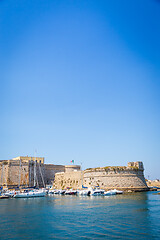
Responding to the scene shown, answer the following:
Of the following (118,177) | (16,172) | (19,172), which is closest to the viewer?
(118,177)

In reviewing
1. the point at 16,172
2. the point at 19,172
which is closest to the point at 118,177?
the point at 19,172

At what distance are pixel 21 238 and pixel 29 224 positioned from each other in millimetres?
2663

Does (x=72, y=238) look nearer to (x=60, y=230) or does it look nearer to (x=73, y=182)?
(x=60, y=230)

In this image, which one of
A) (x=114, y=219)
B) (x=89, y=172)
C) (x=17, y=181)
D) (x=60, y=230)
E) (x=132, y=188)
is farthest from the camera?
(x=17, y=181)

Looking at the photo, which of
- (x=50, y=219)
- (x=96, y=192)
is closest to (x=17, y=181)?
(x=96, y=192)

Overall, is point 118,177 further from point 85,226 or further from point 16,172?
point 85,226

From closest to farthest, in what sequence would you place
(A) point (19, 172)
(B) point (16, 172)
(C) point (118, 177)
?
(C) point (118, 177)
(B) point (16, 172)
(A) point (19, 172)

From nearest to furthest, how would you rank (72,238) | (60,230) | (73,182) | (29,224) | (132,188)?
(72,238), (60,230), (29,224), (132,188), (73,182)

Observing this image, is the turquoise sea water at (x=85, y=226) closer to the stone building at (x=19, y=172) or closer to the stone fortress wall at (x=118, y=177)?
the stone fortress wall at (x=118, y=177)

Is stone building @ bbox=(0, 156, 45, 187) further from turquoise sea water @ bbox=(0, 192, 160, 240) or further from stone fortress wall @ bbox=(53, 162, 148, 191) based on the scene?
turquoise sea water @ bbox=(0, 192, 160, 240)

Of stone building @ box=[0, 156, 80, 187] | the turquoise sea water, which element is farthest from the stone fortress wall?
the turquoise sea water

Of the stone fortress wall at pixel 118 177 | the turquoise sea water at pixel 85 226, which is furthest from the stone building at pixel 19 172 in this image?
the turquoise sea water at pixel 85 226

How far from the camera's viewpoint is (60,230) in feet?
37.6

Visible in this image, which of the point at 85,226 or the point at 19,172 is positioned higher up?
the point at 19,172
